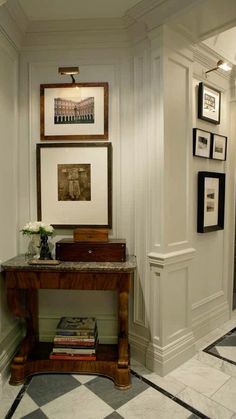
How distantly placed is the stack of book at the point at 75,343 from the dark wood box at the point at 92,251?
0.59 meters

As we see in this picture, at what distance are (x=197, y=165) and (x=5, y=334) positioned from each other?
214cm

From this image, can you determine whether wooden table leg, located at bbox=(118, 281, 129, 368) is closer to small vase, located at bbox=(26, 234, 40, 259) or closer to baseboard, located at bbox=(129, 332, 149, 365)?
baseboard, located at bbox=(129, 332, 149, 365)

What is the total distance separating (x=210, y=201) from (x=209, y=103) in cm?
91

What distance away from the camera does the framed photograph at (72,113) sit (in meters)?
2.29

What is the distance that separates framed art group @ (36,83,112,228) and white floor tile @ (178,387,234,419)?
4.32 ft

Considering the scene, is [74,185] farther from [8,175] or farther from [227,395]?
[227,395]

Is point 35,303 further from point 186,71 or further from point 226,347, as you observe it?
point 186,71

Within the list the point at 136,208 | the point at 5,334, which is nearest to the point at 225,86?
the point at 136,208

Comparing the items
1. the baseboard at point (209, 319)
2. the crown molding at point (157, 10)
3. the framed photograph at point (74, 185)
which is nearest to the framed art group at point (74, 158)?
the framed photograph at point (74, 185)

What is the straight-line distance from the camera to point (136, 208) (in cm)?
226

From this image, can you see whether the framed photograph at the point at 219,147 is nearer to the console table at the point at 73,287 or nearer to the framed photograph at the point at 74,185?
the framed photograph at the point at 74,185

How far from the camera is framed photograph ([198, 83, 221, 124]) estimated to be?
2.45 meters

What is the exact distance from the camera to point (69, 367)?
2.06 meters

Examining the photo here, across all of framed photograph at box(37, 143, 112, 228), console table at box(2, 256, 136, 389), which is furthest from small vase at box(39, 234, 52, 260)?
framed photograph at box(37, 143, 112, 228)
